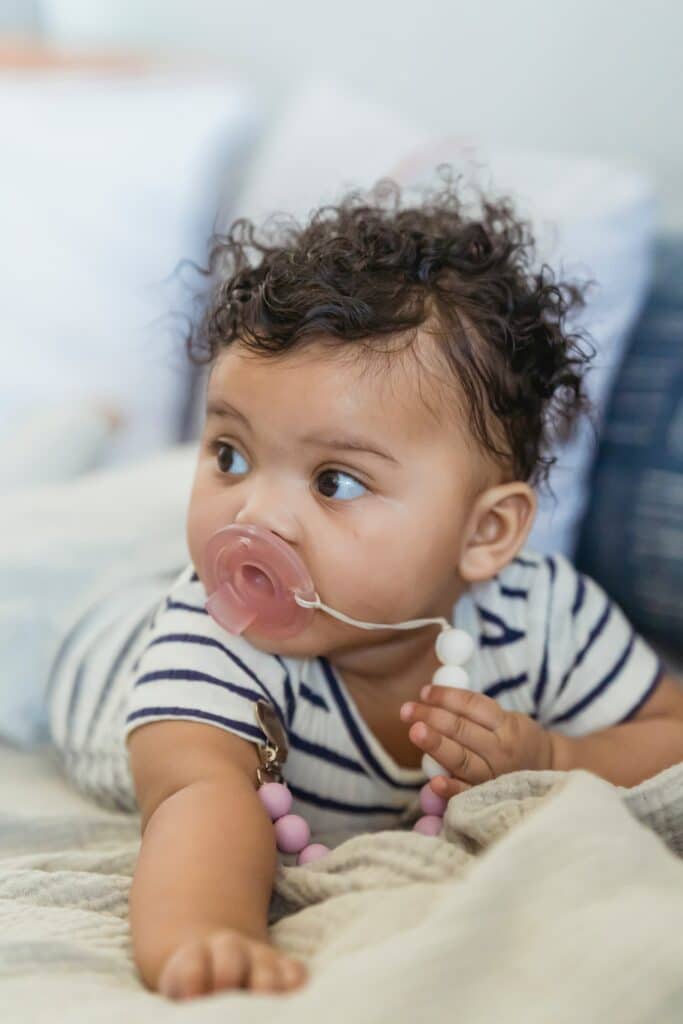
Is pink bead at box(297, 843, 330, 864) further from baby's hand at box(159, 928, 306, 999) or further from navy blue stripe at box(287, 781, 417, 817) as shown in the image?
baby's hand at box(159, 928, 306, 999)

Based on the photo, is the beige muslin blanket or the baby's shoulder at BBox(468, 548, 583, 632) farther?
the baby's shoulder at BBox(468, 548, 583, 632)

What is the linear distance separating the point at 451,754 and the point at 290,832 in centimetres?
13

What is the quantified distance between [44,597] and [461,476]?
19.5 inches

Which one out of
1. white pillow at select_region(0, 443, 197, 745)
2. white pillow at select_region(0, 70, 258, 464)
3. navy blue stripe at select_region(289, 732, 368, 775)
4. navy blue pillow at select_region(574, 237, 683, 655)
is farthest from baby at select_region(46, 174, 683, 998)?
white pillow at select_region(0, 70, 258, 464)

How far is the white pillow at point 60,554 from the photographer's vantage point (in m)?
1.12

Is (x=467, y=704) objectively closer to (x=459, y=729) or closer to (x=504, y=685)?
(x=459, y=729)

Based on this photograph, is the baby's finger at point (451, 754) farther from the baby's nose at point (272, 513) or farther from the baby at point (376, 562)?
the baby's nose at point (272, 513)

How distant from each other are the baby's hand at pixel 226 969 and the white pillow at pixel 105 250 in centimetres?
116

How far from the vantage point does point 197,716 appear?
83 cm

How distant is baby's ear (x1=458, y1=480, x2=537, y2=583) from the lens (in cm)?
92

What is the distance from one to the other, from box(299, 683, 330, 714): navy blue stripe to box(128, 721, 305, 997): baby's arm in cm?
9

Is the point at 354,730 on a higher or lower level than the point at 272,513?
lower

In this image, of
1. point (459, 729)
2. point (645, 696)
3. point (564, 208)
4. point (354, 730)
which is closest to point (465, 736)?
point (459, 729)

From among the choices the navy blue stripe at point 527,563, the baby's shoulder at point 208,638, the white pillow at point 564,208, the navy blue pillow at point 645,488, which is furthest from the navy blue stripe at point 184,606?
the navy blue pillow at point 645,488
